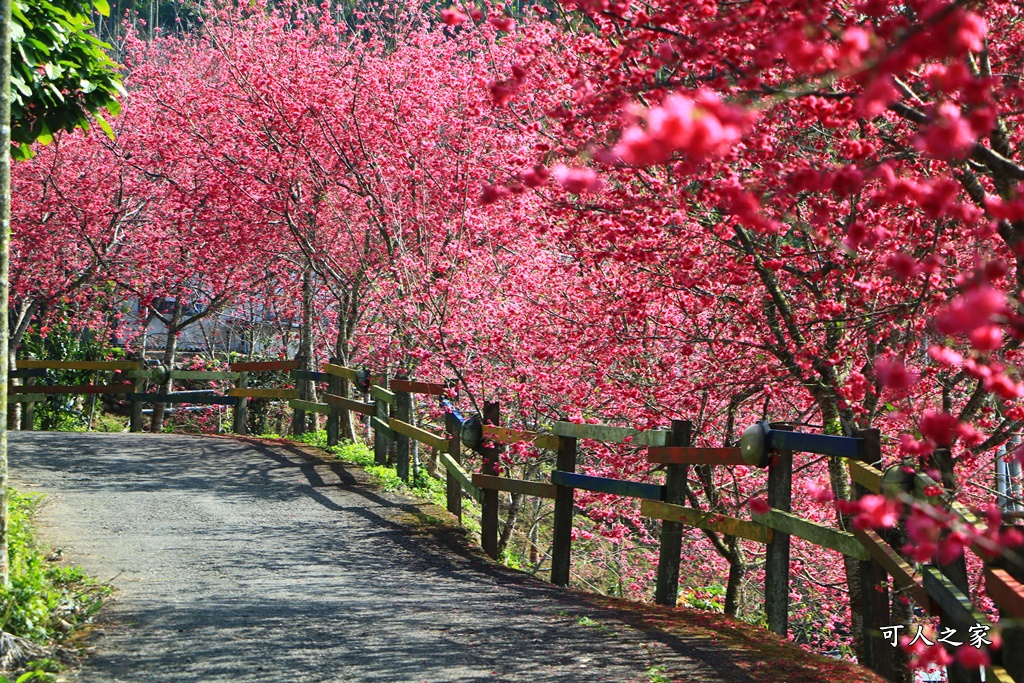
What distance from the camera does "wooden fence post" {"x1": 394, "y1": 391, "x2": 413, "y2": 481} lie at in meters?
12.1

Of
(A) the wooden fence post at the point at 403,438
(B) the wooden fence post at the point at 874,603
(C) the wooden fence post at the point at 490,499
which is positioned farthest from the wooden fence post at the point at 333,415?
(B) the wooden fence post at the point at 874,603

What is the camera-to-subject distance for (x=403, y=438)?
12281mm

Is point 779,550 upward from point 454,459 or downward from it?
downward

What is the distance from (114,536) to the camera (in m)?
9.16

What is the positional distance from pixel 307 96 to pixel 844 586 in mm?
10247

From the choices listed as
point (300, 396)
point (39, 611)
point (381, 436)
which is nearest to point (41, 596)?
point (39, 611)

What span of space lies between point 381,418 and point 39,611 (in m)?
7.13

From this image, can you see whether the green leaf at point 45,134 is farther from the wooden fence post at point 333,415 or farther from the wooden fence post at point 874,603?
the wooden fence post at point 874,603

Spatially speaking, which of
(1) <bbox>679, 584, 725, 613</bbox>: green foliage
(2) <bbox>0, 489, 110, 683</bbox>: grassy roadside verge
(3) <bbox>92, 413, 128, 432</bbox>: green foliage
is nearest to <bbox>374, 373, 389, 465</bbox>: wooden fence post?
(1) <bbox>679, 584, 725, 613</bbox>: green foliage

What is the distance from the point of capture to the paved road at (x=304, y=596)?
5824mm

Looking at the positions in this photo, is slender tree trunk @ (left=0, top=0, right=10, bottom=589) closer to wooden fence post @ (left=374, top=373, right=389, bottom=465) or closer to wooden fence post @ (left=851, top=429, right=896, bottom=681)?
wooden fence post @ (left=851, top=429, right=896, bottom=681)

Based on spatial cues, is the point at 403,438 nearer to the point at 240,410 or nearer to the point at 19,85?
the point at 19,85

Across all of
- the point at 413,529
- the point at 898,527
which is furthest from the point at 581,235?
the point at 898,527

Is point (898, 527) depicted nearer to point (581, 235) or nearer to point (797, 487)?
point (581, 235)
